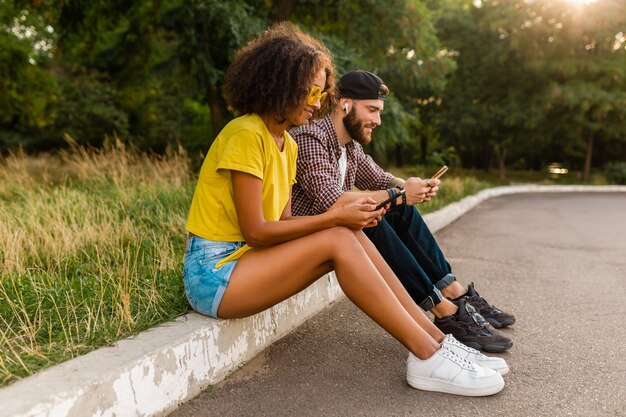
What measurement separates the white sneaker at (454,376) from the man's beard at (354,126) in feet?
4.87

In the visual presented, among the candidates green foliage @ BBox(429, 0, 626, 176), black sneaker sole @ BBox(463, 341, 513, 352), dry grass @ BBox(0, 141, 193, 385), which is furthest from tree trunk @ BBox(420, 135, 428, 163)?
black sneaker sole @ BBox(463, 341, 513, 352)

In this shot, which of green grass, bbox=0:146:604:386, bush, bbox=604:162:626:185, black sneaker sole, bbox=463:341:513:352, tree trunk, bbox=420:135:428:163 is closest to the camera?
green grass, bbox=0:146:604:386

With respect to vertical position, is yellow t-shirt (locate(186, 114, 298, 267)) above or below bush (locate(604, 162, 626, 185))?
above

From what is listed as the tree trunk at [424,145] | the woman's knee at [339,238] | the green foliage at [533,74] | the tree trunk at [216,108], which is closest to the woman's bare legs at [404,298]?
the woman's knee at [339,238]

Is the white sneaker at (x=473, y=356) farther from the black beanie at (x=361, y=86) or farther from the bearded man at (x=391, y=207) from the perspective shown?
the black beanie at (x=361, y=86)

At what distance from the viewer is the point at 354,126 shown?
12.1ft

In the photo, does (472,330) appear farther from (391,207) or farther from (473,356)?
(391,207)

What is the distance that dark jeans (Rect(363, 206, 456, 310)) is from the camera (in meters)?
3.32

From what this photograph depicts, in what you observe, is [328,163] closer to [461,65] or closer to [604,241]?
[604,241]

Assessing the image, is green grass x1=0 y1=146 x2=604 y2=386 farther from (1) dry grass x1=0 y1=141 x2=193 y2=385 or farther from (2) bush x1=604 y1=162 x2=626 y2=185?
(2) bush x1=604 y1=162 x2=626 y2=185

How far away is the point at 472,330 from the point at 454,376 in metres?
0.64

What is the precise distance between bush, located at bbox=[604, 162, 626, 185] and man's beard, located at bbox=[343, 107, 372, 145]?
2100 cm

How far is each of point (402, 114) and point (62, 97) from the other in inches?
589

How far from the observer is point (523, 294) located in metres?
4.60
